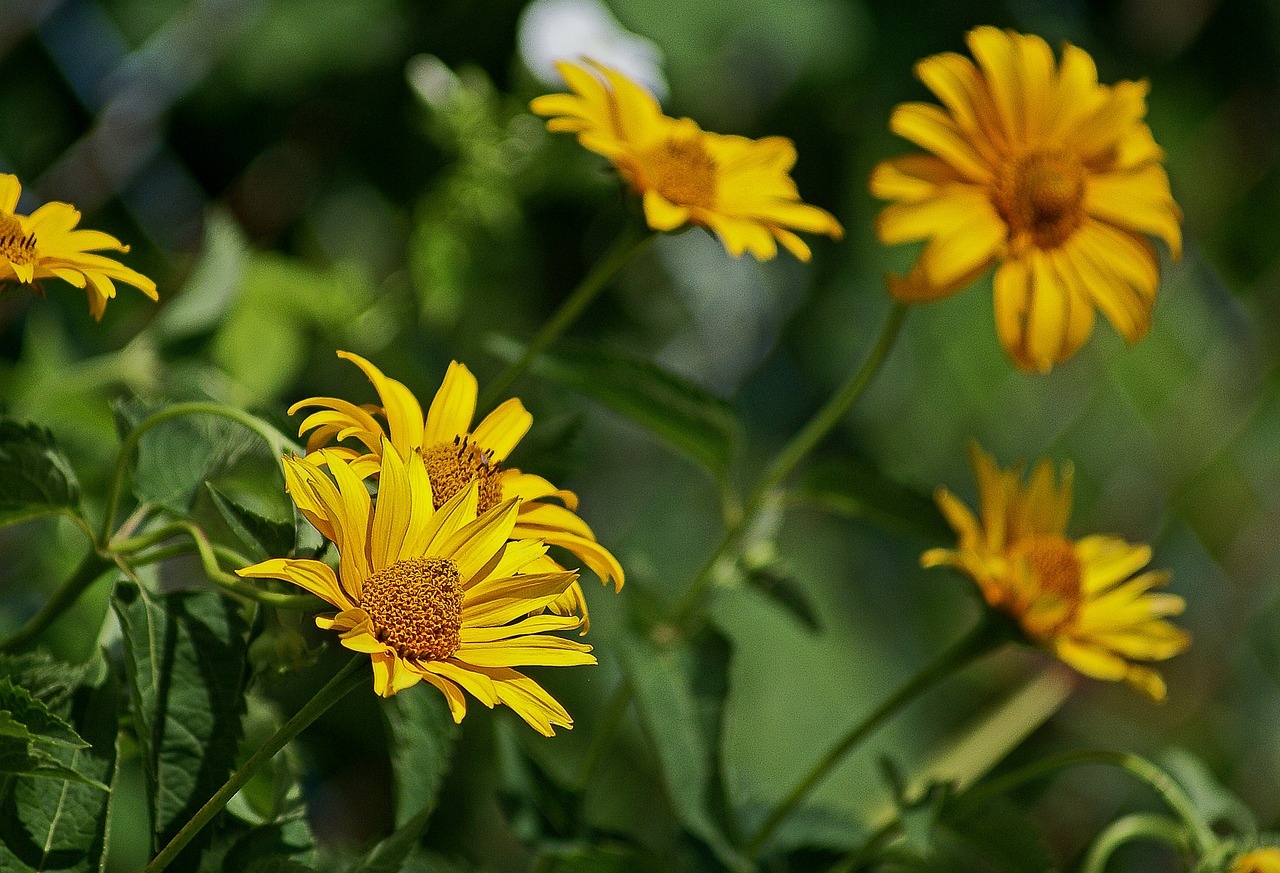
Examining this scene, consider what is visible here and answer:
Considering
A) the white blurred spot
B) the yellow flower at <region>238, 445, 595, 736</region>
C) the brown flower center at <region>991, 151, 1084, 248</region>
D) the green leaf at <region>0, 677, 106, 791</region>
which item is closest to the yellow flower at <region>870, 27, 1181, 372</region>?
the brown flower center at <region>991, 151, 1084, 248</region>

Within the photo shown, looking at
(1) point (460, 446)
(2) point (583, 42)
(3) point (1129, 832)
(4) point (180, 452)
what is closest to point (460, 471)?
(1) point (460, 446)

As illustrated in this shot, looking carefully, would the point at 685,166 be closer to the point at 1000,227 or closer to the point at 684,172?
the point at 684,172

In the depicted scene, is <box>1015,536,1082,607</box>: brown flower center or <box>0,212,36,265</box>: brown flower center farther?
<box>1015,536,1082,607</box>: brown flower center

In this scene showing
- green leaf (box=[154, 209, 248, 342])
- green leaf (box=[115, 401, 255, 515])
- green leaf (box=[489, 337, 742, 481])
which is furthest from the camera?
green leaf (box=[154, 209, 248, 342])

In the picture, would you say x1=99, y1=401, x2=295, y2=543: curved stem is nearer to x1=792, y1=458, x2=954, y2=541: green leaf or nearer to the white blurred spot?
x1=792, y1=458, x2=954, y2=541: green leaf

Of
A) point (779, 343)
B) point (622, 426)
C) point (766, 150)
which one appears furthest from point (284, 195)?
point (766, 150)

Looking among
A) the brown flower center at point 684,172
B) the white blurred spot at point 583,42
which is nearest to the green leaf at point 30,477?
the brown flower center at point 684,172
